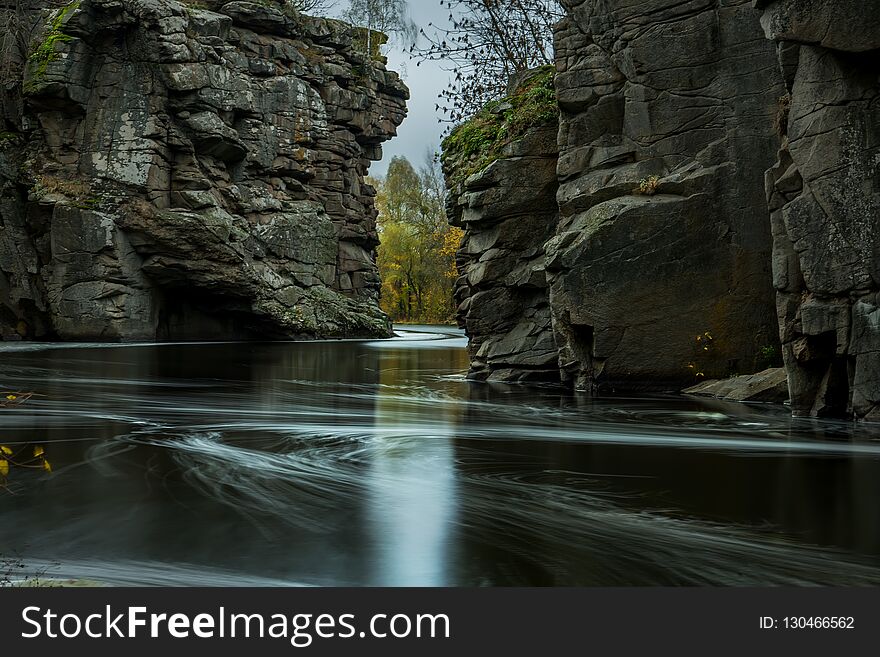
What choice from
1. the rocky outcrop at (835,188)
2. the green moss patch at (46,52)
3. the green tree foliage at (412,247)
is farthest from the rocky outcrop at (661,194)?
the green tree foliage at (412,247)

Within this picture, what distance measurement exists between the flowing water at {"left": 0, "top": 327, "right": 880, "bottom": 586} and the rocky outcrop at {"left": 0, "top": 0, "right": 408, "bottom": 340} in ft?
66.1

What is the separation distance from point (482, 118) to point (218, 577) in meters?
17.3

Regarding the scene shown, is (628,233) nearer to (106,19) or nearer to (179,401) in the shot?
(179,401)

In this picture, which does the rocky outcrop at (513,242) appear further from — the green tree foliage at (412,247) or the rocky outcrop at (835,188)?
the green tree foliage at (412,247)

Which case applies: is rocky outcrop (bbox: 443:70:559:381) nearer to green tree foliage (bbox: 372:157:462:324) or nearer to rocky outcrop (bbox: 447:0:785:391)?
rocky outcrop (bbox: 447:0:785:391)

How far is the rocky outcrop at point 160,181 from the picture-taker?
33.0 metres

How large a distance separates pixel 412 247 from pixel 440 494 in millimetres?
63109

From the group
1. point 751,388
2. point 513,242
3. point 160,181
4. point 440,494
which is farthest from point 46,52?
point 440,494

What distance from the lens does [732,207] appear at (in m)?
15.0

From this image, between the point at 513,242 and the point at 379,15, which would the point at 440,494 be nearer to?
the point at 513,242

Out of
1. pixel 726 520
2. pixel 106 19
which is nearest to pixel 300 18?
pixel 106 19

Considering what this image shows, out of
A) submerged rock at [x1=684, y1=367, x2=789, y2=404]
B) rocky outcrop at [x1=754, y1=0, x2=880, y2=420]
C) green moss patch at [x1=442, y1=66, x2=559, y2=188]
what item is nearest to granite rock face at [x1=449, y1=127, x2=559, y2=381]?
green moss patch at [x1=442, y1=66, x2=559, y2=188]

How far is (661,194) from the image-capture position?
50.9 feet

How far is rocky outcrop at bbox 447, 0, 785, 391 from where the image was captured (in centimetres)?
1503
